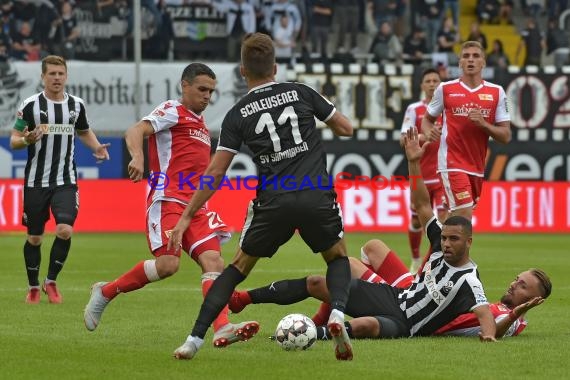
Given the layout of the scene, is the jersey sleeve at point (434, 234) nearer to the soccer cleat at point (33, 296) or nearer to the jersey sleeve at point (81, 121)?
the soccer cleat at point (33, 296)

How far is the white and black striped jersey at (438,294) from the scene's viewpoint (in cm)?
885

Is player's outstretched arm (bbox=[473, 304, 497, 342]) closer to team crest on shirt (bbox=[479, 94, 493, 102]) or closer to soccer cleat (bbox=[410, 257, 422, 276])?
team crest on shirt (bbox=[479, 94, 493, 102])

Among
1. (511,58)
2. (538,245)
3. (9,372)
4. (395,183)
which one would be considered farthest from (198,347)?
(511,58)

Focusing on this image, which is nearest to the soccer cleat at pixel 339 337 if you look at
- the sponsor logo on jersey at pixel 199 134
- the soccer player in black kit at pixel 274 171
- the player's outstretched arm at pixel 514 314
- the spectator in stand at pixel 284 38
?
the soccer player in black kit at pixel 274 171

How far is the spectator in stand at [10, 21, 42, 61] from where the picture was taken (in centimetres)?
2578

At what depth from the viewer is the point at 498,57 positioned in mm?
28016

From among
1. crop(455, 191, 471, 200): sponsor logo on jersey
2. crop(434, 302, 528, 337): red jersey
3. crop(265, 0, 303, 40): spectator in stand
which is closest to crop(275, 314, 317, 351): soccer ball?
crop(434, 302, 528, 337): red jersey

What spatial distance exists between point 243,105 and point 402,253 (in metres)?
11.0

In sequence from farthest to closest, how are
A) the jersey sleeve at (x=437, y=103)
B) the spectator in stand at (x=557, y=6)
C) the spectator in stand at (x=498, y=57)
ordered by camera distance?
the spectator in stand at (x=557, y=6), the spectator in stand at (x=498, y=57), the jersey sleeve at (x=437, y=103)

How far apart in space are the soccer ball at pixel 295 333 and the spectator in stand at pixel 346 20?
19692mm

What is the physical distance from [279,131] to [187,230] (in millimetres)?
1675

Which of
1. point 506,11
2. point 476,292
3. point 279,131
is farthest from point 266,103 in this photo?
point 506,11

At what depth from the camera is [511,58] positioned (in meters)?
29.1

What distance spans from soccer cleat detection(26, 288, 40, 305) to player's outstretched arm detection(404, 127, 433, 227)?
4298 millimetres
